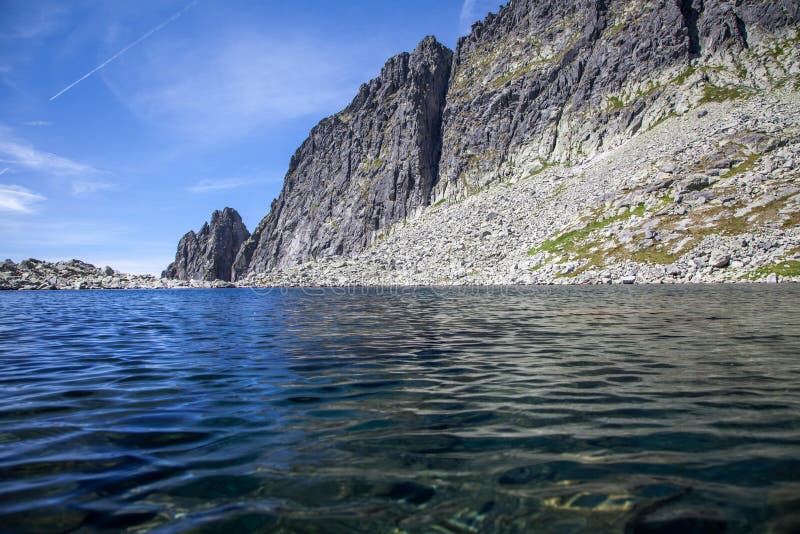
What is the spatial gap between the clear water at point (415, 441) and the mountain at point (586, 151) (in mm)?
63291

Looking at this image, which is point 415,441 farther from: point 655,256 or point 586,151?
point 586,151

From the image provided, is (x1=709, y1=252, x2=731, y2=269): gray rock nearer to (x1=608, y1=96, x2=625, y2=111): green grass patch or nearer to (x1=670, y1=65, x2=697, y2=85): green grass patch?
(x1=670, y1=65, x2=697, y2=85): green grass patch

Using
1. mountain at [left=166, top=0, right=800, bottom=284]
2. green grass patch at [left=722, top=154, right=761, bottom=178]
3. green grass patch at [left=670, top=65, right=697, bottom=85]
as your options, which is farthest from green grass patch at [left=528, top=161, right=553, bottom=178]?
green grass patch at [left=722, top=154, right=761, bottom=178]

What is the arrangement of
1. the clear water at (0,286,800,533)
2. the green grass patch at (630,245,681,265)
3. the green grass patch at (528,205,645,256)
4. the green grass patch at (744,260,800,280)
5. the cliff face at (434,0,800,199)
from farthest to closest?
1. the cliff face at (434,0,800,199)
2. the green grass patch at (528,205,645,256)
3. the green grass patch at (630,245,681,265)
4. the green grass patch at (744,260,800,280)
5. the clear water at (0,286,800,533)

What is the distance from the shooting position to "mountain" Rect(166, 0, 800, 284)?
242ft

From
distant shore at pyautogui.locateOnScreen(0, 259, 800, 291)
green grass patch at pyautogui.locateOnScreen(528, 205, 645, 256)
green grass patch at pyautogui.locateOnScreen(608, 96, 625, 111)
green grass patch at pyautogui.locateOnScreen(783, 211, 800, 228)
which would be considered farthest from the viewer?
distant shore at pyautogui.locateOnScreen(0, 259, 800, 291)

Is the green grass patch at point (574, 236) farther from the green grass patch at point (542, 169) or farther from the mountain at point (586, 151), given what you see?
the green grass patch at point (542, 169)

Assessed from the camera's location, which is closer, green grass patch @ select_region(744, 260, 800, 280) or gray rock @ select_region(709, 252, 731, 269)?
green grass patch @ select_region(744, 260, 800, 280)

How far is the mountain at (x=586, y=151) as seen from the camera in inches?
2908

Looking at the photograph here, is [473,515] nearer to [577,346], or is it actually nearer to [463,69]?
[577,346]

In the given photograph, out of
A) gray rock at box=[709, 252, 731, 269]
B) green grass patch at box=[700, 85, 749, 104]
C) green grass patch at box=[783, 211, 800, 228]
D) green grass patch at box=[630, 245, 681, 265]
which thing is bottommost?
gray rock at box=[709, 252, 731, 269]

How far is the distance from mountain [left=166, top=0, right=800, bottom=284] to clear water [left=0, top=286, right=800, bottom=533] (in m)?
63.3

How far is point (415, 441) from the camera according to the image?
6.12 meters

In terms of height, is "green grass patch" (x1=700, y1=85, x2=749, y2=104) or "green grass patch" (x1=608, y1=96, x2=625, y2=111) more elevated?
"green grass patch" (x1=608, y1=96, x2=625, y2=111)
